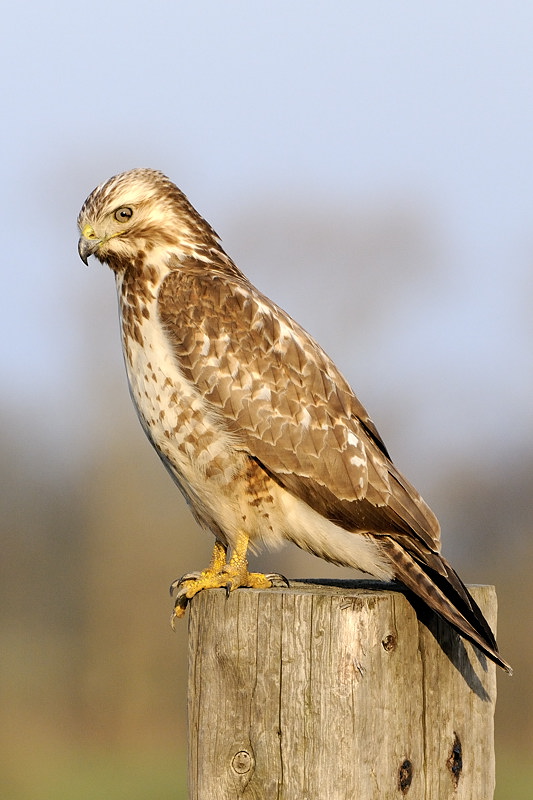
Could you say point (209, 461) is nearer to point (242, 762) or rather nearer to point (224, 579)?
point (224, 579)

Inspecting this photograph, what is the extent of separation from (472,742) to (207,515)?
5.72 feet

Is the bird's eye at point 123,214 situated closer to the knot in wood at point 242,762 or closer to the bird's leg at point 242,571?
the bird's leg at point 242,571

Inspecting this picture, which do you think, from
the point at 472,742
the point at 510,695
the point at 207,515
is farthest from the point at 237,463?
the point at 510,695

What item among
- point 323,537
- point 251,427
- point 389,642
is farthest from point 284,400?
point 389,642

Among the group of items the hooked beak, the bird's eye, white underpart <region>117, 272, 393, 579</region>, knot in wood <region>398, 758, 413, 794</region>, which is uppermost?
A: the bird's eye

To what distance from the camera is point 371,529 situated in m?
4.74

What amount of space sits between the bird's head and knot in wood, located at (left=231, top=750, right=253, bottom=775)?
2480 mm

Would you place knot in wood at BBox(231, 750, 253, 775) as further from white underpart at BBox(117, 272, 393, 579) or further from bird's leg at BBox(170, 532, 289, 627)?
white underpart at BBox(117, 272, 393, 579)

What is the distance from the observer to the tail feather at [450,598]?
3998 millimetres

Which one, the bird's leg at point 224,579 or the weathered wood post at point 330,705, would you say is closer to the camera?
the weathered wood post at point 330,705

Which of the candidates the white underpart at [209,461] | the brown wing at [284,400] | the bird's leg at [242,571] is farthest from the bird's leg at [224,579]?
the brown wing at [284,400]

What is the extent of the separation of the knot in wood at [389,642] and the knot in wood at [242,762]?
568mm

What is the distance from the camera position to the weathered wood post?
145 inches

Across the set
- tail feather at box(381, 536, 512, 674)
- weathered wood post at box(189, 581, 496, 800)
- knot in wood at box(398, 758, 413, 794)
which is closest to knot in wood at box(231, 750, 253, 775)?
weathered wood post at box(189, 581, 496, 800)
